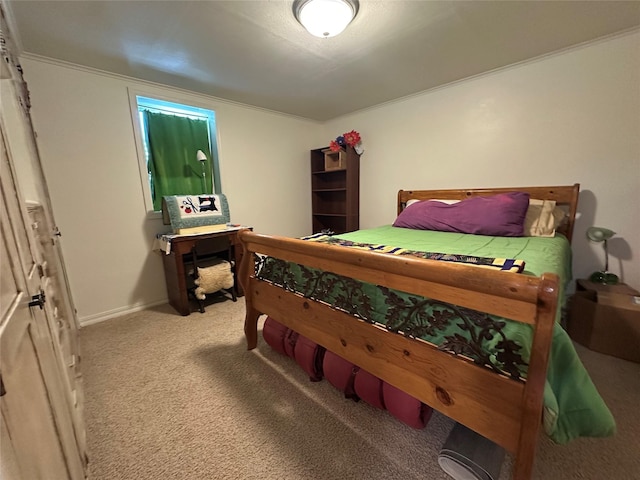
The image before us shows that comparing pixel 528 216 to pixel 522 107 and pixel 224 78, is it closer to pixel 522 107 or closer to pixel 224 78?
pixel 522 107

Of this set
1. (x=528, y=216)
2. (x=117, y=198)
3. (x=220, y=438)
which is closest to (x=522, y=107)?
(x=528, y=216)

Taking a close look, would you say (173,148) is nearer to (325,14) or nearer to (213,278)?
(213,278)

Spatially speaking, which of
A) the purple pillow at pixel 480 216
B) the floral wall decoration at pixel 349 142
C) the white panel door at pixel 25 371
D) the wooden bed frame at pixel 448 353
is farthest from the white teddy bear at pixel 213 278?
the floral wall decoration at pixel 349 142

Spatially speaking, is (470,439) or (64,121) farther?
(64,121)

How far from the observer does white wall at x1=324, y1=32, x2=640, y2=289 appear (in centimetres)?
199

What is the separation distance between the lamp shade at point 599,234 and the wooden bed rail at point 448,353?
76.1 inches

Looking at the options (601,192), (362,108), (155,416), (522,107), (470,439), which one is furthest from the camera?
(362,108)

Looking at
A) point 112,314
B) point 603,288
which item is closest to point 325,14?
point 603,288

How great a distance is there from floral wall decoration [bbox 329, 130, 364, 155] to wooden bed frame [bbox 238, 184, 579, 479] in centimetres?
241

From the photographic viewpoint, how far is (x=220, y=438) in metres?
1.24

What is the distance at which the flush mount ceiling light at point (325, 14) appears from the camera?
4.80 feet

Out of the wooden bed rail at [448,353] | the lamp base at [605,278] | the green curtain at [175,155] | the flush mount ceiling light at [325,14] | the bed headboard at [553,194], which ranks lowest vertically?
the lamp base at [605,278]

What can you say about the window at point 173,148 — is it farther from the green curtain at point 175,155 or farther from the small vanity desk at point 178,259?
the small vanity desk at point 178,259

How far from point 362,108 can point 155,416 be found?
3618mm
